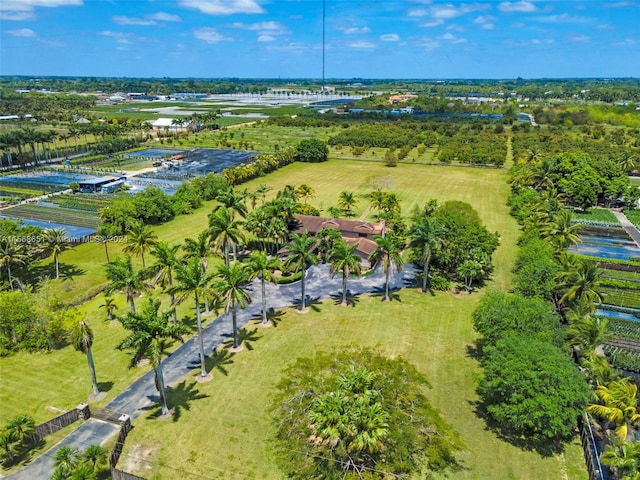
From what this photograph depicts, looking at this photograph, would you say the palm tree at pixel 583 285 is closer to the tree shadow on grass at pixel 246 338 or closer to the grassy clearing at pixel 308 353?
the grassy clearing at pixel 308 353

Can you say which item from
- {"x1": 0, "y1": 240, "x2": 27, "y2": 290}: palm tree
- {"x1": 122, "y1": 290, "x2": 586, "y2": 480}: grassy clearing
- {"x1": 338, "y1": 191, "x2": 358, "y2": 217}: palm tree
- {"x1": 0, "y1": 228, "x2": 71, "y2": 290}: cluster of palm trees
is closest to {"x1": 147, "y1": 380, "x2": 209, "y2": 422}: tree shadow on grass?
{"x1": 122, "y1": 290, "x2": 586, "y2": 480}: grassy clearing

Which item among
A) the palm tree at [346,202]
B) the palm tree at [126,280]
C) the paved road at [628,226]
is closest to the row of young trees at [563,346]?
the paved road at [628,226]

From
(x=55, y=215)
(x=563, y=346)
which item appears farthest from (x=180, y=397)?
(x=55, y=215)

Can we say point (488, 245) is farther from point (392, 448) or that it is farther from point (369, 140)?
point (369, 140)

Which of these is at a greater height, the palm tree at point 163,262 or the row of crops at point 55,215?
the palm tree at point 163,262

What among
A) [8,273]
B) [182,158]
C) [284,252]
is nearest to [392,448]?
[284,252]
